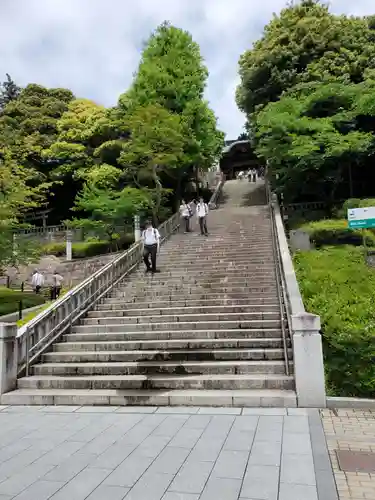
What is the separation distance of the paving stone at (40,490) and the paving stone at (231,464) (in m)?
1.61

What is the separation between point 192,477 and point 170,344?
14.6 feet

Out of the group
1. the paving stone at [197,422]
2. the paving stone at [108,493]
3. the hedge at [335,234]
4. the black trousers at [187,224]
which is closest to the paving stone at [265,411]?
the paving stone at [197,422]

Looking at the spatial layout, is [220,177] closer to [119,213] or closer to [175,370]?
[119,213]

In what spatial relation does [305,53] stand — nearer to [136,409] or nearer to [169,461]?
[136,409]

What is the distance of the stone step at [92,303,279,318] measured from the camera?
9.84 m

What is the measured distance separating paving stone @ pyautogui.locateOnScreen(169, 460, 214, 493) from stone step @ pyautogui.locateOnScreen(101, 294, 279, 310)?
5850 mm

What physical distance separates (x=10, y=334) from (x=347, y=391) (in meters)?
6.23

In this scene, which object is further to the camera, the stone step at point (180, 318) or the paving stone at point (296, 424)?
the stone step at point (180, 318)

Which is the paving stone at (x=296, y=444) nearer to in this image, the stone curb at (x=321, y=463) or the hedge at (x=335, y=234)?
the stone curb at (x=321, y=463)

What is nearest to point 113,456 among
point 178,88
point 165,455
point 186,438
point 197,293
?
point 165,455

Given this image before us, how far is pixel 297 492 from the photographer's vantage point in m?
3.79

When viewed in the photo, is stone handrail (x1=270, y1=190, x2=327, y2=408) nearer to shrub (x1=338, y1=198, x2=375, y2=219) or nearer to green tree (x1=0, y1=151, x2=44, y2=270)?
green tree (x1=0, y1=151, x2=44, y2=270)

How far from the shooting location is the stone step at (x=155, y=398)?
6.55 metres

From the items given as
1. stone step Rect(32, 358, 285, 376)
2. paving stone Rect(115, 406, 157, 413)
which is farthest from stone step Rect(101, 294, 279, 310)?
paving stone Rect(115, 406, 157, 413)
